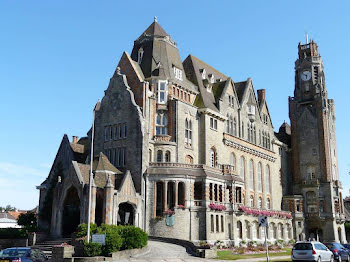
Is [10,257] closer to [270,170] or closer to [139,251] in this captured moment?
[139,251]

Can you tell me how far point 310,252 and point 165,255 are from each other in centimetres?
1229

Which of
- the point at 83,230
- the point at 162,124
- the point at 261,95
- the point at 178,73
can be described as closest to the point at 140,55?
the point at 178,73

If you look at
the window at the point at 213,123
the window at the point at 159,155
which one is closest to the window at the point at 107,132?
the window at the point at 159,155

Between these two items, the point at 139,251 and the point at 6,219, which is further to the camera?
the point at 6,219

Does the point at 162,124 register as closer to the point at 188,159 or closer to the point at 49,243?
the point at 188,159

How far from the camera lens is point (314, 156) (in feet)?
252

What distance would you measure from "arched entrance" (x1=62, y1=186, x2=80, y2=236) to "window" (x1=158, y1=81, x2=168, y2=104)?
1636cm

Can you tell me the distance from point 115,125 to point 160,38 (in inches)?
574

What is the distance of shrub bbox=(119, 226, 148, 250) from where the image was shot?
115 ft

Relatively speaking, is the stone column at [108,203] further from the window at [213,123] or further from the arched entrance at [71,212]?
the window at [213,123]

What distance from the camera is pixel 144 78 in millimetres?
55938

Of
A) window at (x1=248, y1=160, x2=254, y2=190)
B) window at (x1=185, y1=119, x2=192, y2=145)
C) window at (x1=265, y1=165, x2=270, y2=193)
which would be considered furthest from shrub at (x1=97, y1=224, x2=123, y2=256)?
window at (x1=265, y1=165, x2=270, y2=193)

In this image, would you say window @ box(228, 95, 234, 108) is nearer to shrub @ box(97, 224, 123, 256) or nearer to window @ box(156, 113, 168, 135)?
window @ box(156, 113, 168, 135)

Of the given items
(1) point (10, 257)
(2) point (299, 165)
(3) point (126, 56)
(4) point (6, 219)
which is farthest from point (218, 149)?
(4) point (6, 219)
